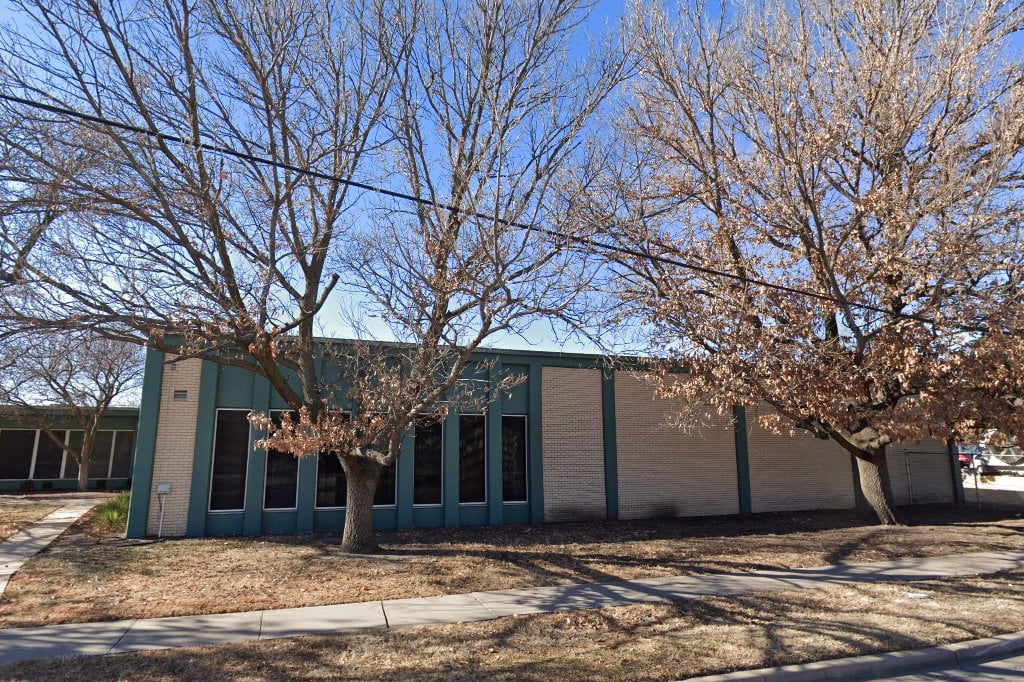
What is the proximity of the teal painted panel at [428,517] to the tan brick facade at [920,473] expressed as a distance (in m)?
14.3

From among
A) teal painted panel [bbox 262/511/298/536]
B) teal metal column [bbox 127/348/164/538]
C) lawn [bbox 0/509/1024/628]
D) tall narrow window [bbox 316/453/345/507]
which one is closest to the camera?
lawn [bbox 0/509/1024/628]

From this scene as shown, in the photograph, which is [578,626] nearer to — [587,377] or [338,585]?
[338,585]

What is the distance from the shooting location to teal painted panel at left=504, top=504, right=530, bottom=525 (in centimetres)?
1542

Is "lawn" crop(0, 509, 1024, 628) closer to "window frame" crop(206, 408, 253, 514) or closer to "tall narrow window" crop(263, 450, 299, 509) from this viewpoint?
"window frame" crop(206, 408, 253, 514)

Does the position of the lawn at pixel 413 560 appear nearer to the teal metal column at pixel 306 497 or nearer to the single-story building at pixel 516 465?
the teal metal column at pixel 306 497

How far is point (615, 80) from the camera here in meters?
11.7

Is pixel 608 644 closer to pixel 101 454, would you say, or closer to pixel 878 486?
pixel 878 486

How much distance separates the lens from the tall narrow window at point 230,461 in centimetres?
1345

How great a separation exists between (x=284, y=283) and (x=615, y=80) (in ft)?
22.7

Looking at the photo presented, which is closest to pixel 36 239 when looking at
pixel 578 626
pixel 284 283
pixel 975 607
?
pixel 284 283

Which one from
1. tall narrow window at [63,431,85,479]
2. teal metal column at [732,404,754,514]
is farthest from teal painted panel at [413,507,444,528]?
tall narrow window at [63,431,85,479]

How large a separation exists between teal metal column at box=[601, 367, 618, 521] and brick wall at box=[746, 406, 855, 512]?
13.2 ft

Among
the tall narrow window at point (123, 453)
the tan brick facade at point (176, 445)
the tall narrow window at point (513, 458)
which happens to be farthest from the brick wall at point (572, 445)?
the tall narrow window at point (123, 453)

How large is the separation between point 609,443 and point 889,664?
34.5 ft
